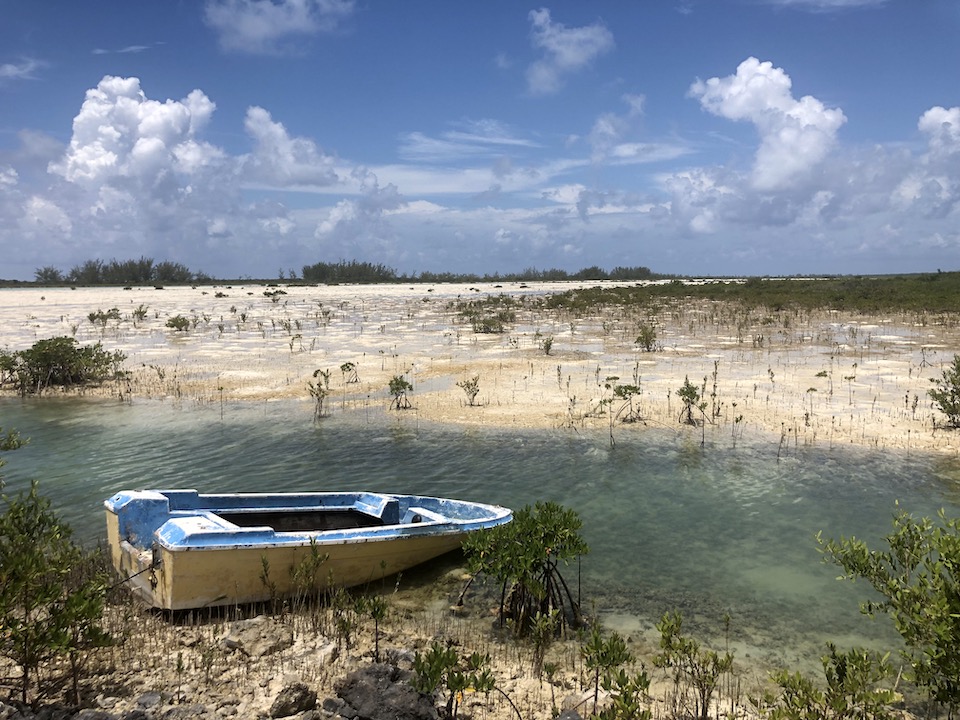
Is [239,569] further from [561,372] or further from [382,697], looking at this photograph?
[561,372]

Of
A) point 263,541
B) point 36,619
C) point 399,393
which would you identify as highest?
point 399,393

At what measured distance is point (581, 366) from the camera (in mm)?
22406

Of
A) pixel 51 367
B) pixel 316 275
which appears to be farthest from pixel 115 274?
pixel 51 367

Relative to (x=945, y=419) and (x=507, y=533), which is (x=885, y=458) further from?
(x=507, y=533)

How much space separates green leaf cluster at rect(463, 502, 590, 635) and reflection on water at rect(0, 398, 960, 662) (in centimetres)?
107

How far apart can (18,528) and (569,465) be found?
29.9 feet

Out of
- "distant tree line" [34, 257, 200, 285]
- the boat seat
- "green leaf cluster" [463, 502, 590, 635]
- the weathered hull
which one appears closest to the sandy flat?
the boat seat

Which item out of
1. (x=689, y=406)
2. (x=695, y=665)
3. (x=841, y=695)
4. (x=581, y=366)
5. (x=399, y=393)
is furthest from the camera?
(x=581, y=366)

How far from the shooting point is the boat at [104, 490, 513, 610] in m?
6.80

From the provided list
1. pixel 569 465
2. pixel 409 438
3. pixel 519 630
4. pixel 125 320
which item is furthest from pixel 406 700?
pixel 125 320

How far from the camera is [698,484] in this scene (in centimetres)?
1168

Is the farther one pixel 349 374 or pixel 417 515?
pixel 349 374

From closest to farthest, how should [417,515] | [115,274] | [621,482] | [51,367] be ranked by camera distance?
[417,515] → [621,482] → [51,367] → [115,274]

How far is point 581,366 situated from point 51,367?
1705 centimetres
